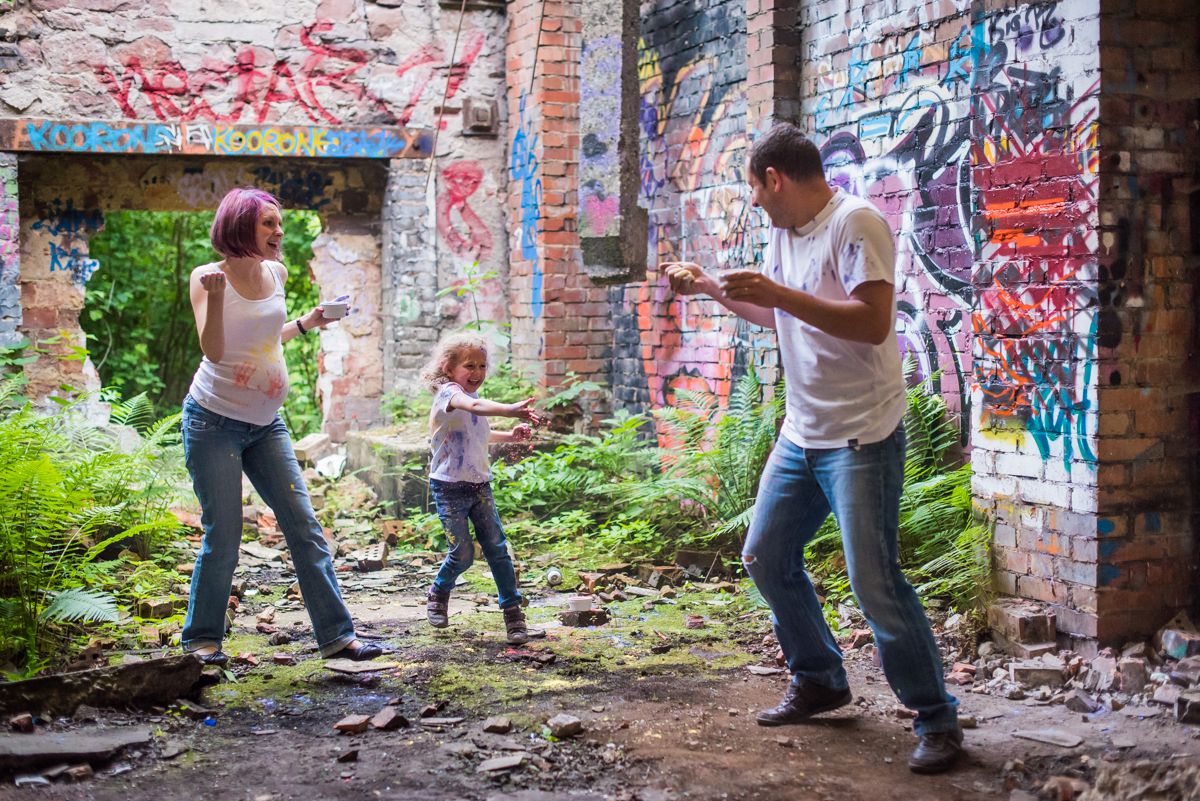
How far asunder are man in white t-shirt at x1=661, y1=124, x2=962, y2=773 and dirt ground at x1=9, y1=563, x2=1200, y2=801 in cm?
33

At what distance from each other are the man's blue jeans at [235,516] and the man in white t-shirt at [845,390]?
6.20ft

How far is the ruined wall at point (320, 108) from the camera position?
29.3ft

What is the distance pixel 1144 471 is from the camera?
4.58m

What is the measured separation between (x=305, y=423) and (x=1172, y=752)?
1193 cm

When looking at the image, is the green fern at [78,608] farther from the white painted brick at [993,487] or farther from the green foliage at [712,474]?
the white painted brick at [993,487]

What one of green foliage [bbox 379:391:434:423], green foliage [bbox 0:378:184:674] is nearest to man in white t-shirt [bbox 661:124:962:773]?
green foliage [bbox 0:378:184:674]

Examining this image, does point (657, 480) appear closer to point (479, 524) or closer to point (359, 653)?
point (479, 524)

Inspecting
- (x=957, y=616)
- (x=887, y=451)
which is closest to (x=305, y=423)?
(x=957, y=616)

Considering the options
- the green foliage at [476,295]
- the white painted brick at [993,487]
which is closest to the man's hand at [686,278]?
the white painted brick at [993,487]

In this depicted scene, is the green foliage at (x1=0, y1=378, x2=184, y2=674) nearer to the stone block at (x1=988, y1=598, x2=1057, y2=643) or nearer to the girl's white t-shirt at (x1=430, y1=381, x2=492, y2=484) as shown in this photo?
the girl's white t-shirt at (x1=430, y1=381, x2=492, y2=484)

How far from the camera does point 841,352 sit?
3574 mm

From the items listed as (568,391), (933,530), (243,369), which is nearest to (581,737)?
(243,369)

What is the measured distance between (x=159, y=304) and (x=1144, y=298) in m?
12.8

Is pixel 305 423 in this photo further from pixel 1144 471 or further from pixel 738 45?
pixel 1144 471
